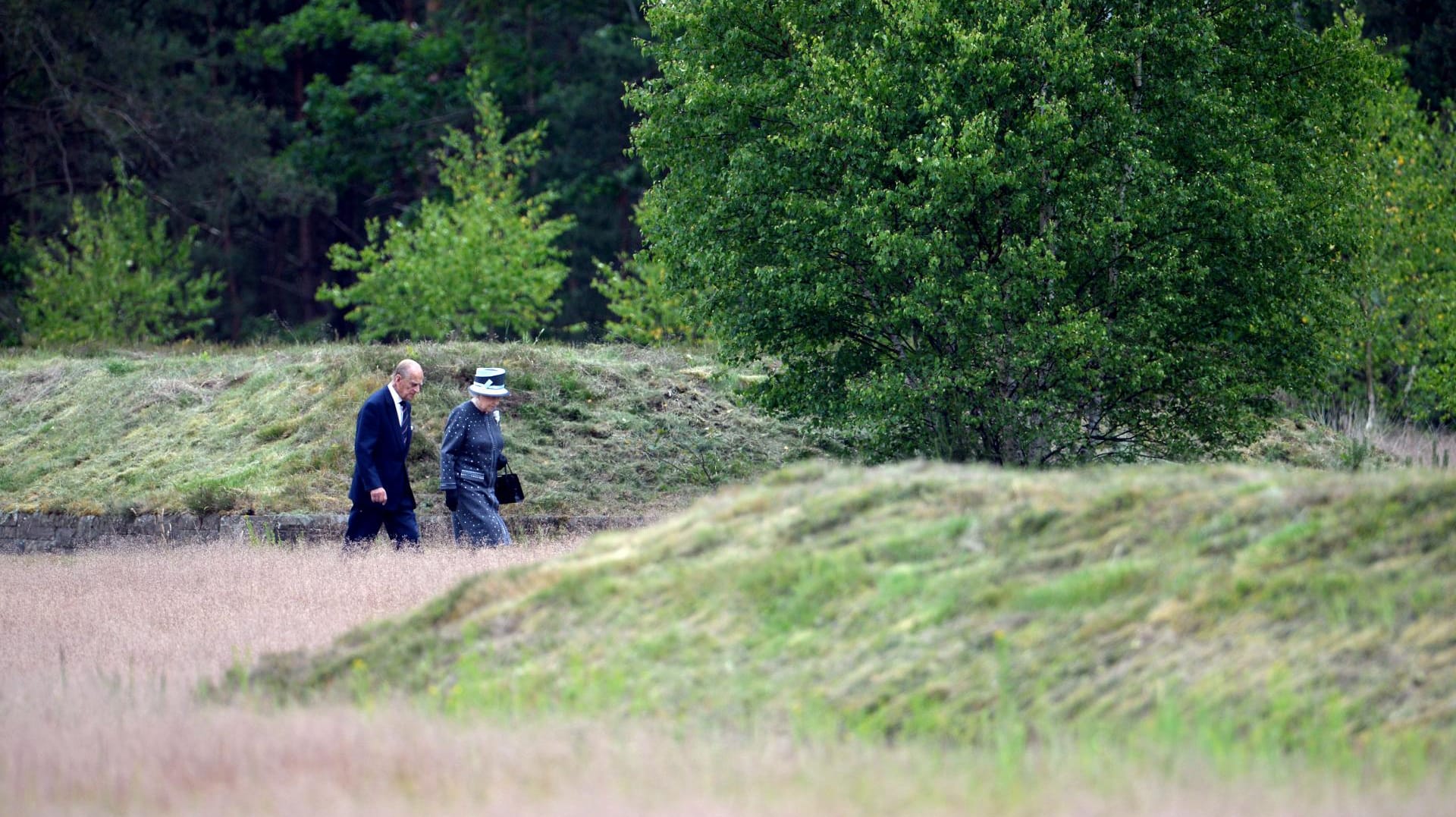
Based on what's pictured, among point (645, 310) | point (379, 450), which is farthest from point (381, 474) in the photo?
point (645, 310)

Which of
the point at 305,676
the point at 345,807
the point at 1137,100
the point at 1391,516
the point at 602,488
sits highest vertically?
the point at 1137,100

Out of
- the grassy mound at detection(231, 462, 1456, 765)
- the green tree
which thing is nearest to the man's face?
the grassy mound at detection(231, 462, 1456, 765)

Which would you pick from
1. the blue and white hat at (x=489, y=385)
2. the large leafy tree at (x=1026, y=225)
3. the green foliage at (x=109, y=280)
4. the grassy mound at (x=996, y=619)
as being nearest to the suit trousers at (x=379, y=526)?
the blue and white hat at (x=489, y=385)

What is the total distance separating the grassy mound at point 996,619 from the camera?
18.6 feet

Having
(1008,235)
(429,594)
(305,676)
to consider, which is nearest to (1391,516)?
(305,676)

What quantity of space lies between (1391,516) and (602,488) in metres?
12.5

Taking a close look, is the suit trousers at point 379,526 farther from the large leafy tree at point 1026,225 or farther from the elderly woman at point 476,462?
the large leafy tree at point 1026,225

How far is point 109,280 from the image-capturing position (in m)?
38.0

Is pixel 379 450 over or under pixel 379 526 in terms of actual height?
over

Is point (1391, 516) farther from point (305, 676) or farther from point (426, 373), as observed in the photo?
point (426, 373)

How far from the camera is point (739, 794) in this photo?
16.4 ft

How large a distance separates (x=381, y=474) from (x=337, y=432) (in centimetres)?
623

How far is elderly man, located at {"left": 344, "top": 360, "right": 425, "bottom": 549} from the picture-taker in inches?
502

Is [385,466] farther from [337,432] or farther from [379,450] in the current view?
[337,432]
